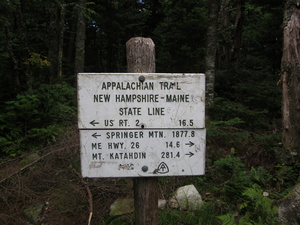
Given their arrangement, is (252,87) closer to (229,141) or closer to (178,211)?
(229,141)

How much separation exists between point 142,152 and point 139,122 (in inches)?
9.6

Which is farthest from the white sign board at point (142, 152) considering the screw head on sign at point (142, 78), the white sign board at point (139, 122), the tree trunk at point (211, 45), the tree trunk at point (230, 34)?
the tree trunk at point (230, 34)

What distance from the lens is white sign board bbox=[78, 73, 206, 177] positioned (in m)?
1.80

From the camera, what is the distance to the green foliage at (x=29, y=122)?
495cm

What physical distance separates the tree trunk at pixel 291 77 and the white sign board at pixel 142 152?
345 cm

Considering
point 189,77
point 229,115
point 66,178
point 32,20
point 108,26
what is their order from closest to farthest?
point 189,77 < point 66,178 < point 229,115 < point 32,20 < point 108,26

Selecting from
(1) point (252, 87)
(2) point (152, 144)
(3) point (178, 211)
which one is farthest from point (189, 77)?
(1) point (252, 87)

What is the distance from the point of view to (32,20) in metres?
9.49

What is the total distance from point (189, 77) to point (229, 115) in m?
5.59

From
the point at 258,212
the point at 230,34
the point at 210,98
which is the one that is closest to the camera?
the point at 258,212

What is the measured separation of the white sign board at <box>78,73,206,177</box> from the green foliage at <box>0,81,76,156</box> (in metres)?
3.65

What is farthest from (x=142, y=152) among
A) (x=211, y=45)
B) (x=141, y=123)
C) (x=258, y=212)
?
(x=211, y=45)

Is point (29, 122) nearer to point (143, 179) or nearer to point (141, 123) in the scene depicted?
point (143, 179)

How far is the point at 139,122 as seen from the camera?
1814 mm
